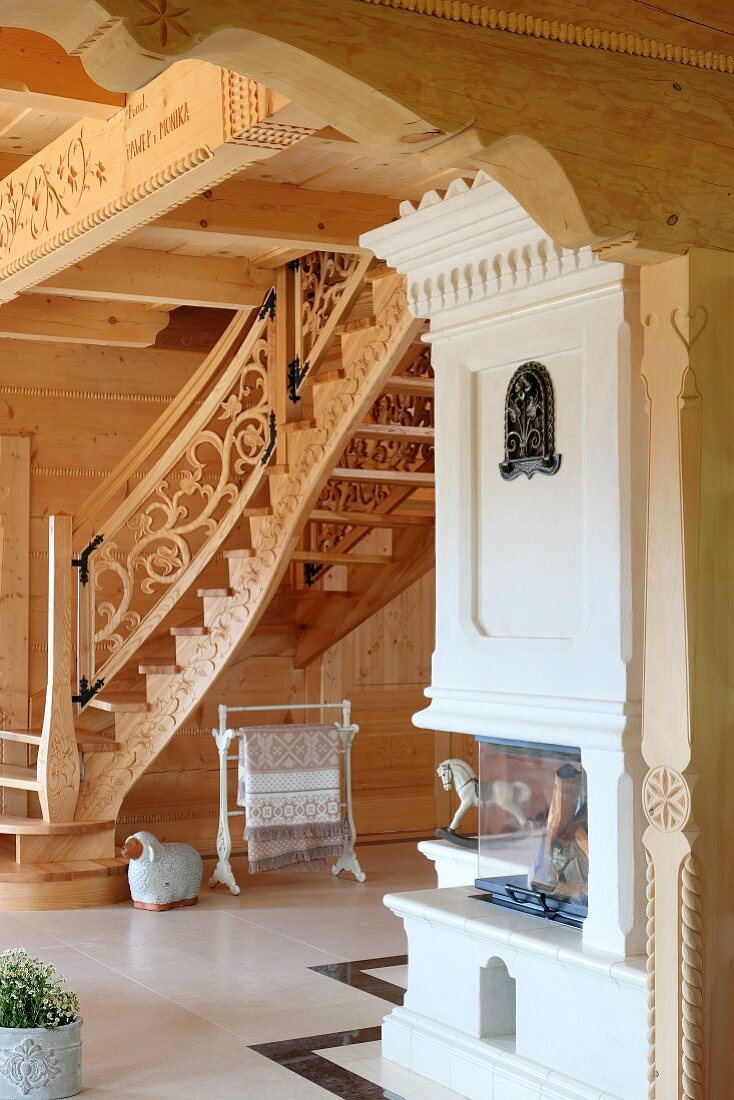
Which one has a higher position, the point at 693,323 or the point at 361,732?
the point at 693,323

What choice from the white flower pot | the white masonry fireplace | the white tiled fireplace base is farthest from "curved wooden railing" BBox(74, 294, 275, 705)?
the white flower pot

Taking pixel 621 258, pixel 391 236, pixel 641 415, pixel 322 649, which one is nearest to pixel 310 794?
pixel 322 649

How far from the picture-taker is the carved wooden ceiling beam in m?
2.11

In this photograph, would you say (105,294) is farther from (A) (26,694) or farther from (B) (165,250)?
(A) (26,694)

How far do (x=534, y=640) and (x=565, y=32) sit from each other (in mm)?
1569

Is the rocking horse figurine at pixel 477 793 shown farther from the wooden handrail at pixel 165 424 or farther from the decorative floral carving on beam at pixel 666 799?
the wooden handrail at pixel 165 424

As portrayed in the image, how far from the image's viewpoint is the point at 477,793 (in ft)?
13.2

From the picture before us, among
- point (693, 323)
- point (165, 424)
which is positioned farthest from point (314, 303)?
point (693, 323)

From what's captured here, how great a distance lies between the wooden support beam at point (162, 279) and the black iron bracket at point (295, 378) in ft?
1.53

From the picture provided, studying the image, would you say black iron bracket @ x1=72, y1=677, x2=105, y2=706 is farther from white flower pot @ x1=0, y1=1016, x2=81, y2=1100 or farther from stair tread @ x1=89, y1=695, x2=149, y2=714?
white flower pot @ x1=0, y1=1016, x2=81, y2=1100

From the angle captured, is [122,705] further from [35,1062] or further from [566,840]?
[566,840]

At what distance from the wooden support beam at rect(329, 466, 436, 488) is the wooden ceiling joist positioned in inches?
37.2

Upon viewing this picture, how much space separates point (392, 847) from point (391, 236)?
15.2 feet

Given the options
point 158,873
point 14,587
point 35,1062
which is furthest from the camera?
point 14,587
